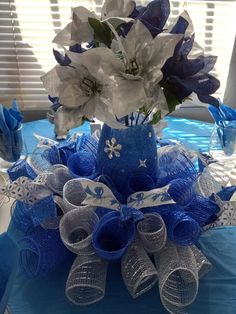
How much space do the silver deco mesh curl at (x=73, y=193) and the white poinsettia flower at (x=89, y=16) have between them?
0.29m

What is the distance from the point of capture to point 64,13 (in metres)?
1.77

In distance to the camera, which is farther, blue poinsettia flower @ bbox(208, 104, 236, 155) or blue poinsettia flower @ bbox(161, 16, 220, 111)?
blue poinsettia flower @ bbox(208, 104, 236, 155)

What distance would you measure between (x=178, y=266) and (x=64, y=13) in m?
1.48

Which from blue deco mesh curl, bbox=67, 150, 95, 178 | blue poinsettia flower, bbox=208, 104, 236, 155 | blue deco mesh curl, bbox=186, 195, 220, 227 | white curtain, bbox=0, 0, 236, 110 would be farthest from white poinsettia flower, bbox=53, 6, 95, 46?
white curtain, bbox=0, 0, 236, 110

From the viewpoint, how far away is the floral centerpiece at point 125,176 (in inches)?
22.9

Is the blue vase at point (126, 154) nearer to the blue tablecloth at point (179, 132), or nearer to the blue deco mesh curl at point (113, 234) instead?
the blue deco mesh curl at point (113, 234)

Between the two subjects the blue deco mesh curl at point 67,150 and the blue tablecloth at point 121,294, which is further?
the blue deco mesh curl at point 67,150

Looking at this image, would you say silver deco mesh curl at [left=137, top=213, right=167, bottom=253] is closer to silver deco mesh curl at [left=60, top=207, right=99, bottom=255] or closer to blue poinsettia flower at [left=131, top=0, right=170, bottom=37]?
silver deco mesh curl at [left=60, top=207, right=99, bottom=255]

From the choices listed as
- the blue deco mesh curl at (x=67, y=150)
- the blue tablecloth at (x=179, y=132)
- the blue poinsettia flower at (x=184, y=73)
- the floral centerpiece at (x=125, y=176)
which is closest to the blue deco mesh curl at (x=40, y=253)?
the floral centerpiece at (x=125, y=176)

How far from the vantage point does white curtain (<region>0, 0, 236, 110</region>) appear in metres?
1.75

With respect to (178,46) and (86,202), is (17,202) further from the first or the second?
(178,46)

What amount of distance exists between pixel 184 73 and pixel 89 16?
0.19m

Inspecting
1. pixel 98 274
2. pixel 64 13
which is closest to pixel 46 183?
pixel 98 274

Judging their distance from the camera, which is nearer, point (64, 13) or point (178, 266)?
point (178, 266)
